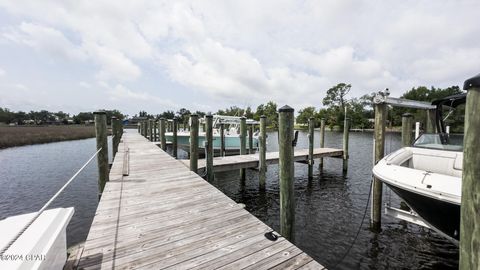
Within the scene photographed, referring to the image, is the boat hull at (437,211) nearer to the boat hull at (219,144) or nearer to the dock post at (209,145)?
the dock post at (209,145)

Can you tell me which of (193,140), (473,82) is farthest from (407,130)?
(193,140)

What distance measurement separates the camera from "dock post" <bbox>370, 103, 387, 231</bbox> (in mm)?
5555

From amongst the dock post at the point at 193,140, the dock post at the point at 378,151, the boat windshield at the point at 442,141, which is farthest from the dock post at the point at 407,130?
the dock post at the point at 193,140

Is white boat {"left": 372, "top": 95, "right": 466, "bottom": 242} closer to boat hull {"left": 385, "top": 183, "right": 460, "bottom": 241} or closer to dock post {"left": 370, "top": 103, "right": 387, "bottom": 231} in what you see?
boat hull {"left": 385, "top": 183, "right": 460, "bottom": 241}

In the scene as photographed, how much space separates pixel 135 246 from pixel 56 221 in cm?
96

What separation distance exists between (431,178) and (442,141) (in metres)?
1.83

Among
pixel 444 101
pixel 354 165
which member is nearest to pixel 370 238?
pixel 444 101

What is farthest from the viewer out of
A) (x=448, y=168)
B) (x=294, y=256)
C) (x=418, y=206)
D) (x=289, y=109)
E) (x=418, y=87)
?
(x=418, y=87)

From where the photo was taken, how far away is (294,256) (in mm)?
2562

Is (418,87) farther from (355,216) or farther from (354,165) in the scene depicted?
(355,216)

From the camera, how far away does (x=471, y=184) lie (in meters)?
1.77

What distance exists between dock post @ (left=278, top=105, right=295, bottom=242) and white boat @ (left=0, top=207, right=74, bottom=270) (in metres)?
2.72

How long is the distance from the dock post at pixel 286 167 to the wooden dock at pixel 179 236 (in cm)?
57

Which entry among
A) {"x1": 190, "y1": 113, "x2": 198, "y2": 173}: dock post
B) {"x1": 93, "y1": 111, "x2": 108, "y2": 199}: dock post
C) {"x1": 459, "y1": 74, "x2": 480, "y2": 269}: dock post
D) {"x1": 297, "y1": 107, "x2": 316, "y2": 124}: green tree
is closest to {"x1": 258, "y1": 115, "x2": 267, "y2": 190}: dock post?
{"x1": 190, "y1": 113, "x2": 198, "y2": 173}: dock post
